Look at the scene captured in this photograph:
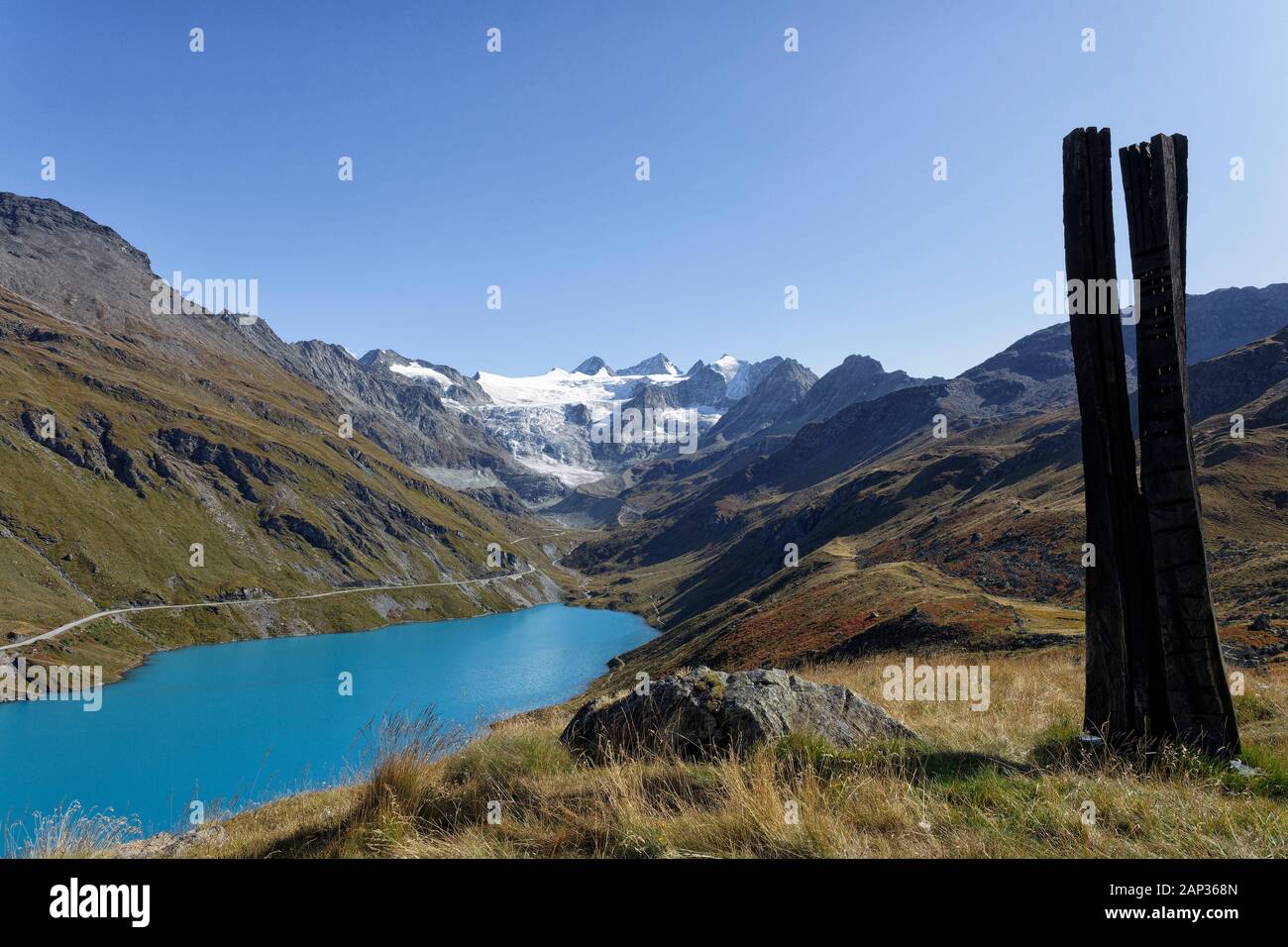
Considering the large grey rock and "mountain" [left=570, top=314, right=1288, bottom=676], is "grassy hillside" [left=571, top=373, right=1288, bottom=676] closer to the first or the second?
"mountain" [left=570, top=314, right=1288, bottom=676]

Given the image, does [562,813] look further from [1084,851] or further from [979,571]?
[979,571]

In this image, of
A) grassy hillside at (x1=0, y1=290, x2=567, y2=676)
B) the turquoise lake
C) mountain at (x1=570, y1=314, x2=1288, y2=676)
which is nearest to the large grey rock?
the turquoise lake

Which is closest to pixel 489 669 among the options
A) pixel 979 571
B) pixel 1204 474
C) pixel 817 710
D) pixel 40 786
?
pixel 40 786

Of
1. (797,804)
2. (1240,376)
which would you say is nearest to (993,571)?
(797,804)

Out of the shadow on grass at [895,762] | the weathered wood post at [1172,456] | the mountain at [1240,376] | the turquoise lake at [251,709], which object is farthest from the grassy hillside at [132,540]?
the mountain at [1240,376]

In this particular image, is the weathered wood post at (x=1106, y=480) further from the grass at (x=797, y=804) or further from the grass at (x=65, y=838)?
the grass at (x=65, y=838)
